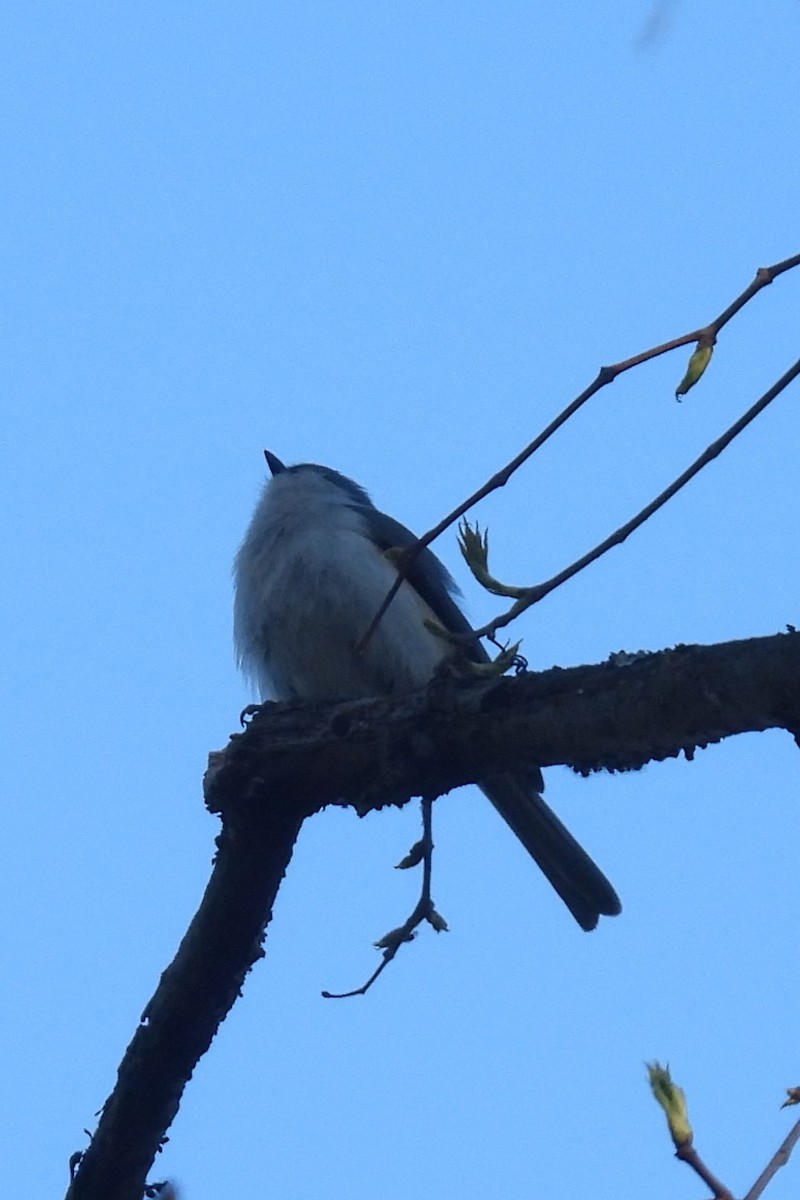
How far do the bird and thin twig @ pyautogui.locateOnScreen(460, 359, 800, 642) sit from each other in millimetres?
3205

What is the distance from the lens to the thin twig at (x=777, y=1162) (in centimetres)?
220

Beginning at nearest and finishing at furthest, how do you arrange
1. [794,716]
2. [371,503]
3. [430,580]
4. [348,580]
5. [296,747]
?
[794,716] < [296,747] < [348,580] < [430,580] < [371,503]

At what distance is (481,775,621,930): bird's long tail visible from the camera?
655 cm

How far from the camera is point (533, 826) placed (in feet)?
22.2

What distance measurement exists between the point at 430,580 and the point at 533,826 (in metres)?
1.23

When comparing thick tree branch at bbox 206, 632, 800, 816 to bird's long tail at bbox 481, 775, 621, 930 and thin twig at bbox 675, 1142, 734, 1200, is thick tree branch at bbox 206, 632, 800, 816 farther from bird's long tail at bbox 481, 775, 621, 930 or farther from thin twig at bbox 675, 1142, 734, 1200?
bird's long tail at bbox 481, 775, 621, 930

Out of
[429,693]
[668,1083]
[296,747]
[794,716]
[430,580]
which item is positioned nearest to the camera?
[668,1083]

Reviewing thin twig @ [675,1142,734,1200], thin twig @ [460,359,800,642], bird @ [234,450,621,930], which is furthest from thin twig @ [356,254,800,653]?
bird @ [234,450,621,930]

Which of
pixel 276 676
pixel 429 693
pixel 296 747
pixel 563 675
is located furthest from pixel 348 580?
pixel 563 675

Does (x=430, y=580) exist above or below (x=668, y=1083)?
above

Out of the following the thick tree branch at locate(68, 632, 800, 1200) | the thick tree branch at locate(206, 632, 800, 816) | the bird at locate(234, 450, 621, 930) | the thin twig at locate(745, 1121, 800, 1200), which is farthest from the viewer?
the bird at locate(234, 450, 621, 930)

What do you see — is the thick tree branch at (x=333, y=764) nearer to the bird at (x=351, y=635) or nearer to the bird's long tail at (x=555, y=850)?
A: the bird at (x=351, y=635)

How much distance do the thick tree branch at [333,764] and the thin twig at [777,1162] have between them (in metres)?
1.00

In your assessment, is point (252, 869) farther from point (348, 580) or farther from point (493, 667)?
point (348, 580)
